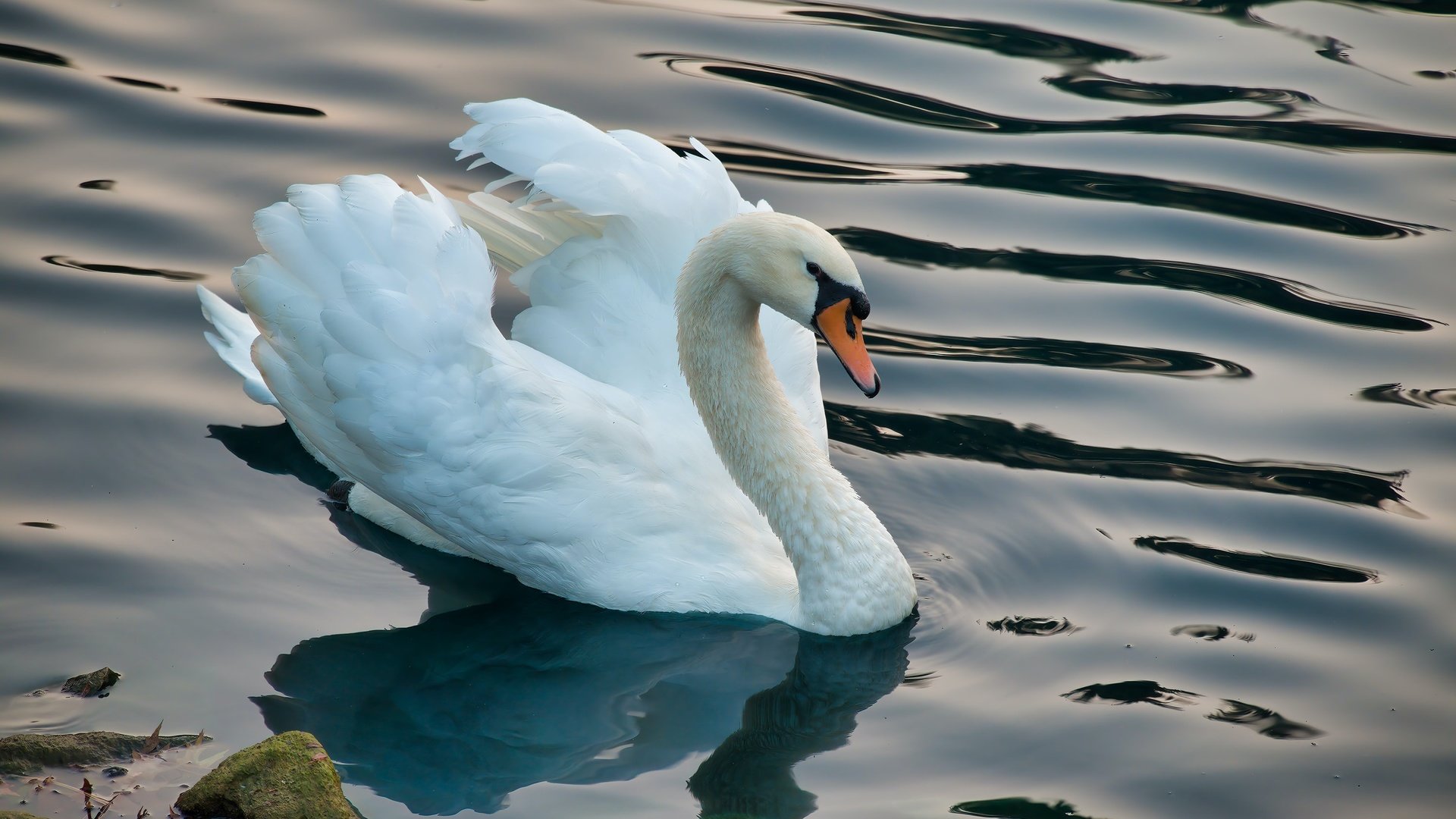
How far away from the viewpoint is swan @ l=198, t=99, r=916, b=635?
621cm

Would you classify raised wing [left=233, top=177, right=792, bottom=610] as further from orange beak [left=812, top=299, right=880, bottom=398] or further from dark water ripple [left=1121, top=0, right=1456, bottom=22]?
dark water ripple [left=1121, top=0, right=1456, bottom=22]

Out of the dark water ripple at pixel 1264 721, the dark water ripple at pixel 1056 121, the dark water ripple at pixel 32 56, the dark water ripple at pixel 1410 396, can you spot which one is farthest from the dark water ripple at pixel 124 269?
the dark water ripple at pixel 1410 396

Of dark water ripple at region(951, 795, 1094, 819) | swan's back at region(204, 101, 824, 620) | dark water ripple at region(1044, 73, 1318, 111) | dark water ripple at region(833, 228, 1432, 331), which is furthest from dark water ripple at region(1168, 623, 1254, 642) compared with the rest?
dark water ripple at region(1044, 73, 1318, 111)

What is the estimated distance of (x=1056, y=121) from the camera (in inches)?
422

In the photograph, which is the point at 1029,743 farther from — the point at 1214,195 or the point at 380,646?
the point at 1214,195

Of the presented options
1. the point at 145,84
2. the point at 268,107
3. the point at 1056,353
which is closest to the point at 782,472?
the point at 1056,353

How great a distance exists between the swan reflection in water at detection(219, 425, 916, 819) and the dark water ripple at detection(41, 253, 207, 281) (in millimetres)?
2700

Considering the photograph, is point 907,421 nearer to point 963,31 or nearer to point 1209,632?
point 1209,632

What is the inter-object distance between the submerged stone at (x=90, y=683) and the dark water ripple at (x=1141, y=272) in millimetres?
5016

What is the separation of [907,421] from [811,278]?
81.2 inches

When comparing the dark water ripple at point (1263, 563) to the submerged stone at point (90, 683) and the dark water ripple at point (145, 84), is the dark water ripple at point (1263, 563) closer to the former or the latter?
the submerged stone at point (90, 683)

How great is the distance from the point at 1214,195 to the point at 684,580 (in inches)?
212

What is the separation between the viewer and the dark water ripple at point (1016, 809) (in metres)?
5.29

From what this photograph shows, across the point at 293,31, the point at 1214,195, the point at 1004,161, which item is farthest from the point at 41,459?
the point at 1214,195
